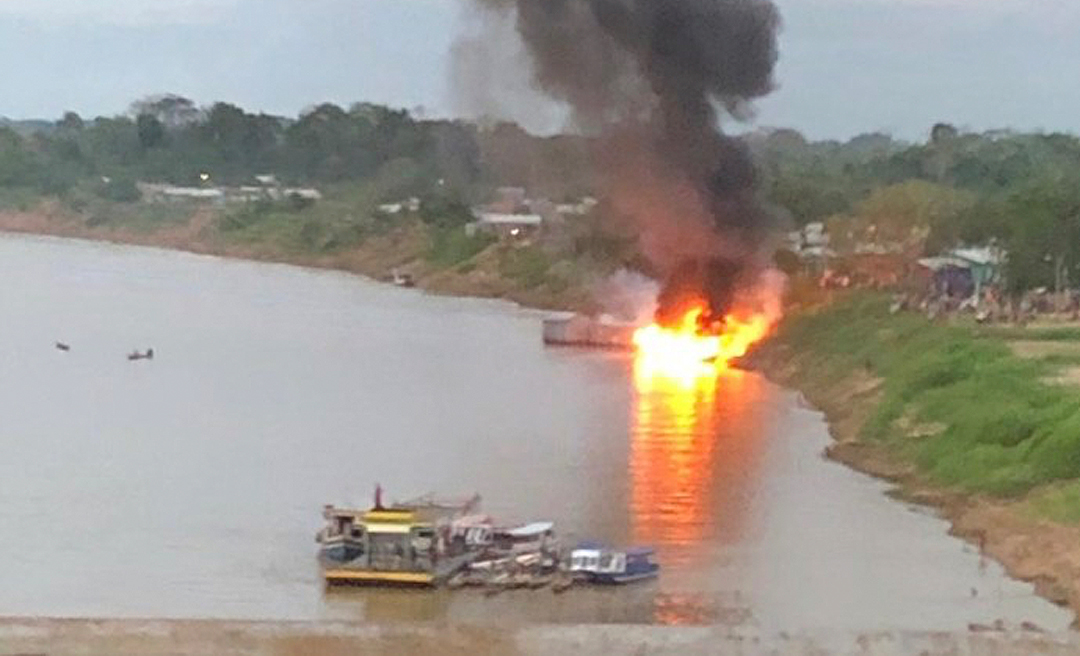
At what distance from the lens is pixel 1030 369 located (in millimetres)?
11305

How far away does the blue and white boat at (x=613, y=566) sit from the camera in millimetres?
6891

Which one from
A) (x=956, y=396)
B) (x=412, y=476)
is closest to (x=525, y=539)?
(x=412, y=476)

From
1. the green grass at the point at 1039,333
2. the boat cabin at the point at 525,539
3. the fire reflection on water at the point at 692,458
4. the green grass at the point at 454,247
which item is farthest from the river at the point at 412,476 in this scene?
the green grass at the point at 454,247

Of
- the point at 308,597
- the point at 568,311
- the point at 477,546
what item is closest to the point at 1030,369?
the point at 477,546

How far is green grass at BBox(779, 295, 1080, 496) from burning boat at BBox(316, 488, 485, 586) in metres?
2.52

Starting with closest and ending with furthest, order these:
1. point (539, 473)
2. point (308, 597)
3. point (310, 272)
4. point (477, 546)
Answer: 1. point (308, 597)
2. point (477, 546)
3. point (539, 473)
4. point (310, 272)

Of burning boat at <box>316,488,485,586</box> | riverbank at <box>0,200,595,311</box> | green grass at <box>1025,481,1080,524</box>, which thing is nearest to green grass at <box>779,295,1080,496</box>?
green grass at <box>1025,481,1080,524</box>

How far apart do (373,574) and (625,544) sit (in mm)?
1031

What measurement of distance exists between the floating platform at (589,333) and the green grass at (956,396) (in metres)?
1.26

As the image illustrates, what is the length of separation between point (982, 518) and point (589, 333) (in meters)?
8.15

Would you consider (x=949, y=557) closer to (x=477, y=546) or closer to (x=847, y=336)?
(x=477, y=546)

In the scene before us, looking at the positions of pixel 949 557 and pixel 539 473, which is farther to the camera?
pixel 539 473

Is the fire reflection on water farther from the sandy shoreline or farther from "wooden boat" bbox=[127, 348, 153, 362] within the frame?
"wooden boat" bbox=[127, 348, 153, 362]

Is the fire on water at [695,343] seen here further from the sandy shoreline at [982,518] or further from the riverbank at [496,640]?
the riverbank at [496,640]
